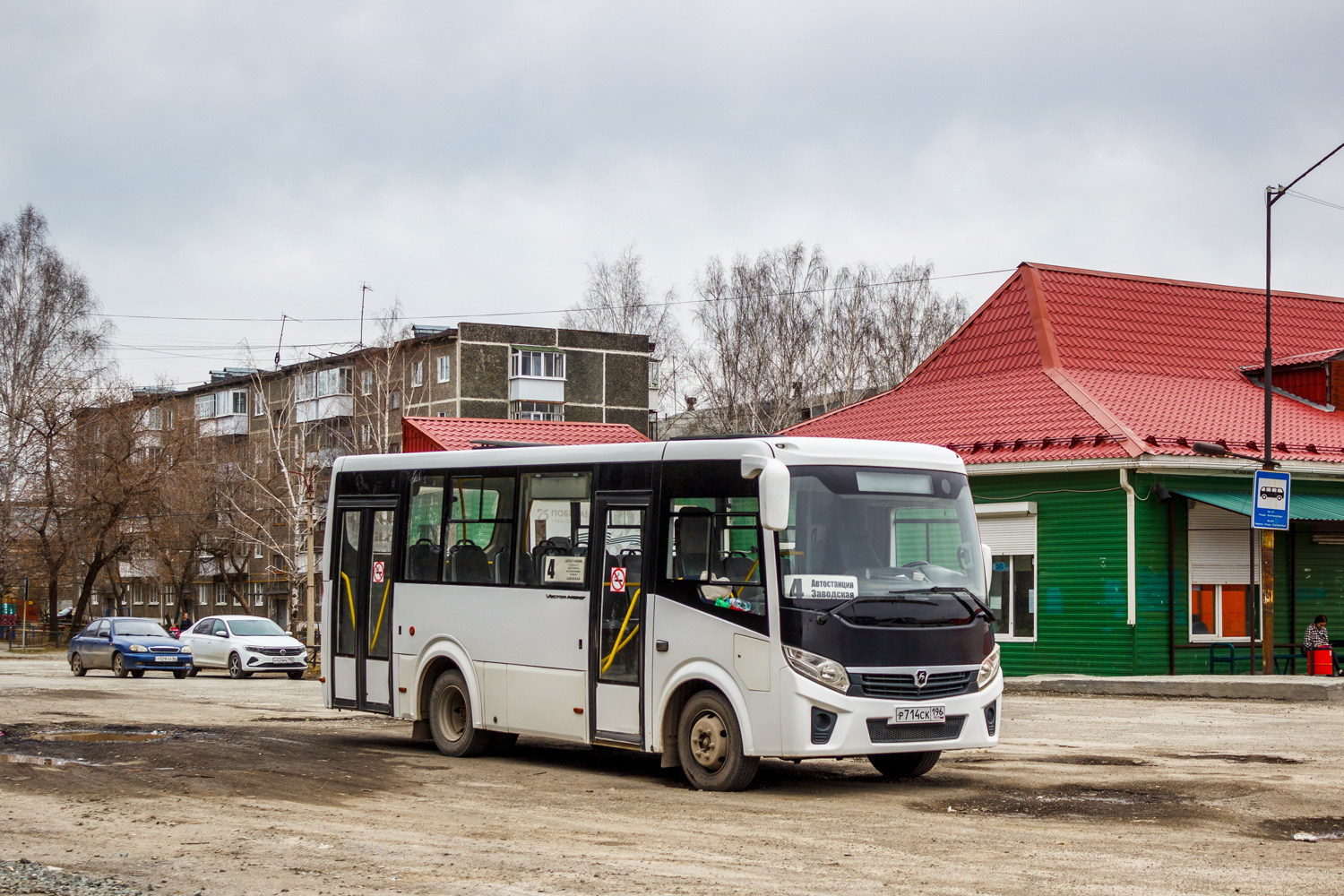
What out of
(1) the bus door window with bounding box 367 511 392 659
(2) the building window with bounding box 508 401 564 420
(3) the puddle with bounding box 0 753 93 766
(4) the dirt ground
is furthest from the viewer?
(2) the building window with bounding box 508 401 564 420

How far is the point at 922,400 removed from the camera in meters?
32.7

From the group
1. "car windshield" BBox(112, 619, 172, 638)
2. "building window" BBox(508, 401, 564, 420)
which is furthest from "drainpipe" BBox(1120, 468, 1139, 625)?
"building window" BBox(508, 401, 564, 420)

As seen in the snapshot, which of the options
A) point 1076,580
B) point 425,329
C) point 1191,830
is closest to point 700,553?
point 1191,830

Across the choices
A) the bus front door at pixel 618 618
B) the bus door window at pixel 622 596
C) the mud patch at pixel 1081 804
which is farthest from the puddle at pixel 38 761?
the mud patch at pixel 1081 804

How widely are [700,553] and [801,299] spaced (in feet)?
170

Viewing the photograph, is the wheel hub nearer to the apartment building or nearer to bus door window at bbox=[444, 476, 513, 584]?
bus door window at bbox=[444, 476, 513, 584]

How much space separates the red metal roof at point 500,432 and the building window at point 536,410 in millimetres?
39527

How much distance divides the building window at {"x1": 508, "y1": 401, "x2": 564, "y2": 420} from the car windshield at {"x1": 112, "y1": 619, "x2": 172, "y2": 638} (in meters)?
44.1

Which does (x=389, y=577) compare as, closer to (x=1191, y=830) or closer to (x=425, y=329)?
(x=1191, y=830)

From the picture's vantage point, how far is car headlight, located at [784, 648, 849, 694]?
11391 millimetres

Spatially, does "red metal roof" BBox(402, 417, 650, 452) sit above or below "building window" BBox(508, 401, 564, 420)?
below

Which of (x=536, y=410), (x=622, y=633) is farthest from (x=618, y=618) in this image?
(x=536, y=410)

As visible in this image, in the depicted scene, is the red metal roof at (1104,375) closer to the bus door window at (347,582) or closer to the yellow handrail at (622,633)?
the bus door window at (347,582)

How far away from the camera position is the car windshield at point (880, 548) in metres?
11.6
